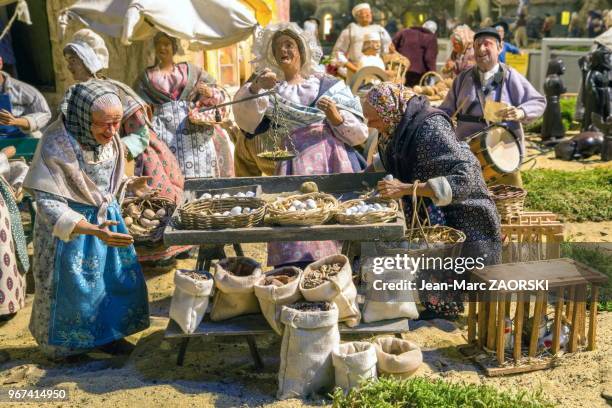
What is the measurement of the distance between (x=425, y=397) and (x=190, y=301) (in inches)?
58.1

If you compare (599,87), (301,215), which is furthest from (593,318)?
(599,87)

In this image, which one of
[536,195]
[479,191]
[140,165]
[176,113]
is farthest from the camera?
[536,195]

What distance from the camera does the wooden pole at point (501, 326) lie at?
4.37 m

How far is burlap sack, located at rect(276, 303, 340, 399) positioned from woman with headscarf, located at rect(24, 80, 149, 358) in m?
1.09

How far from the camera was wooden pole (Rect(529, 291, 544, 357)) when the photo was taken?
171 inches

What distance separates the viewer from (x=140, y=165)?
253 inches

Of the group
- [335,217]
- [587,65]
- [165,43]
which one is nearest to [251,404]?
[335,217]

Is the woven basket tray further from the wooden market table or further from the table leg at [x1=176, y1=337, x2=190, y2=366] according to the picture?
the table leg at [x1=176, y1=337, x2=190, y2=366]

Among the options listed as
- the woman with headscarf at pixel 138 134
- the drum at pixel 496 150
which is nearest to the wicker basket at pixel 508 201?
the drum at pixel 496 150

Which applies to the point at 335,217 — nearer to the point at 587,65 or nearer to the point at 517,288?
the point at 517,288

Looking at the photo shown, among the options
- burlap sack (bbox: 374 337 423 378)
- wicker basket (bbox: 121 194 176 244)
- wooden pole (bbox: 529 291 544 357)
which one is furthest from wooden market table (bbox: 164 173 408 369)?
wicker basket (bbox: 121 194 176 244)

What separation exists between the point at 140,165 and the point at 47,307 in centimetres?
205

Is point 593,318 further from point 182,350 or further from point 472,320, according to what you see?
point 182,350

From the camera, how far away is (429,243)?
15.7ft
